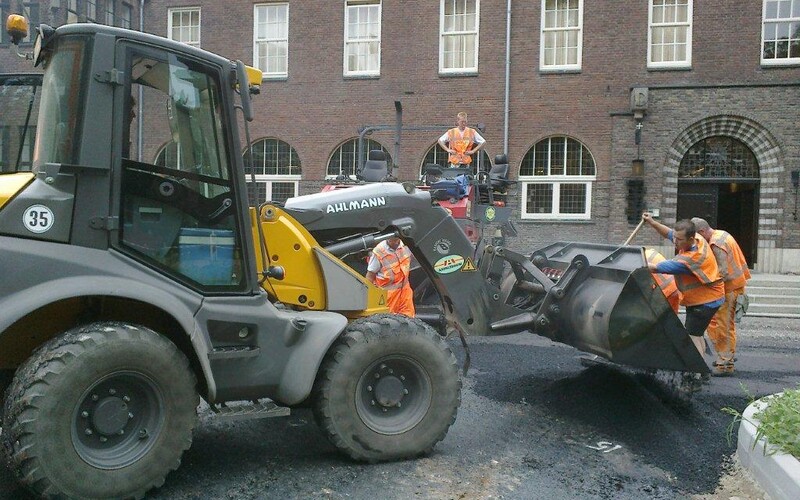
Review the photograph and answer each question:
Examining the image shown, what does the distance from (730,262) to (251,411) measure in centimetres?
590

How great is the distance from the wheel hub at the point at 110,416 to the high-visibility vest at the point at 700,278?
5271mm

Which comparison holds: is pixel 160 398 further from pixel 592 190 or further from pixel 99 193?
pixel 592 190

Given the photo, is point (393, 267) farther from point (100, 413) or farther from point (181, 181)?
point (100, 413)

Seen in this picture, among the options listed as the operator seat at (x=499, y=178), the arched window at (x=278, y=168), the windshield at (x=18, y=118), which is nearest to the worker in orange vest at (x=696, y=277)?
the operator seat at (x=499, y=178)

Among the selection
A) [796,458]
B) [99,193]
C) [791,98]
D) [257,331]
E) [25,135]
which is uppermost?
[791,98]

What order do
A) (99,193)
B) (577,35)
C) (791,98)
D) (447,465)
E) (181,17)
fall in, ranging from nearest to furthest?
(99,193), (447,465), (791,98), (577,35), (181,17)

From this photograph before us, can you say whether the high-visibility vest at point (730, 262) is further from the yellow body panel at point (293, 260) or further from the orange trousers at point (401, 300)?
the yellow body panel at point (293, 260)

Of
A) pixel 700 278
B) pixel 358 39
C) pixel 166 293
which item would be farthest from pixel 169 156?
pixel 358 39

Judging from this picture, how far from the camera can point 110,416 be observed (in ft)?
12.4

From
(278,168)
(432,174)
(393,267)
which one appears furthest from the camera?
(278,168)

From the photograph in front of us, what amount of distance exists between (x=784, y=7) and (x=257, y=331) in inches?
760

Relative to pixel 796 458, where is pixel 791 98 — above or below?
above

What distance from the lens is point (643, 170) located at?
1947cm

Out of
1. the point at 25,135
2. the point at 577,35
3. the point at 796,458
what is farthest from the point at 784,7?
the point at 25,135
